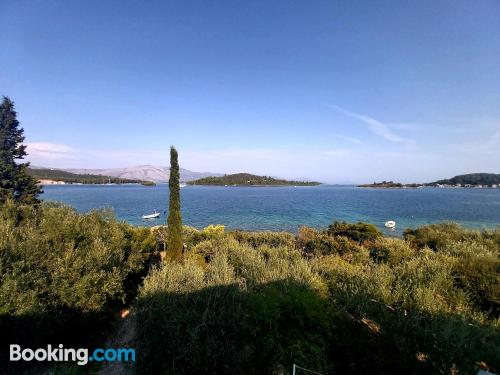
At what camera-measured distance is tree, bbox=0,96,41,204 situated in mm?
27234

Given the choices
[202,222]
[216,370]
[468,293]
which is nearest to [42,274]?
[216,370]

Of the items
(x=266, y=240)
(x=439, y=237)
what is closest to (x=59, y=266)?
(x=266, y=240)

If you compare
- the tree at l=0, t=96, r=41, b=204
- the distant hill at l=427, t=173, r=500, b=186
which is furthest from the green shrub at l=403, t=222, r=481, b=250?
the distant hill at l=427, t=173, r=500, b=186

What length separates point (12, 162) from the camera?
28.3 metres

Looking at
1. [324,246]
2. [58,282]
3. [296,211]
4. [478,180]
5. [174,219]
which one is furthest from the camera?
[478,180]

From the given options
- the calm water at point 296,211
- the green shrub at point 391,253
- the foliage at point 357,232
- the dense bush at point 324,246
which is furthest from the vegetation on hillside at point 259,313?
the foliage at point 357,232

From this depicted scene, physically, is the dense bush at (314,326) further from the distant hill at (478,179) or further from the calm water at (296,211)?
the distant hill at (478,179)

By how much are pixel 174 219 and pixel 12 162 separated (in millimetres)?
26309

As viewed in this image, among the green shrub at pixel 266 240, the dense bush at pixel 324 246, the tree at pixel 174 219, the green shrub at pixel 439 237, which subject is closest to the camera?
the tree at pixel 174 219

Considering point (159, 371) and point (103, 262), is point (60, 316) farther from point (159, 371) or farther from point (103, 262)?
point (159, 371)

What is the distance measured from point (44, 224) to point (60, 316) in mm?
4226

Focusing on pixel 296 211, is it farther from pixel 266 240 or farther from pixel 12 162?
pixel 12 162

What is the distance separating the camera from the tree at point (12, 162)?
27.2 meters

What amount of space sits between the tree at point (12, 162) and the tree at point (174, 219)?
21.1 m
